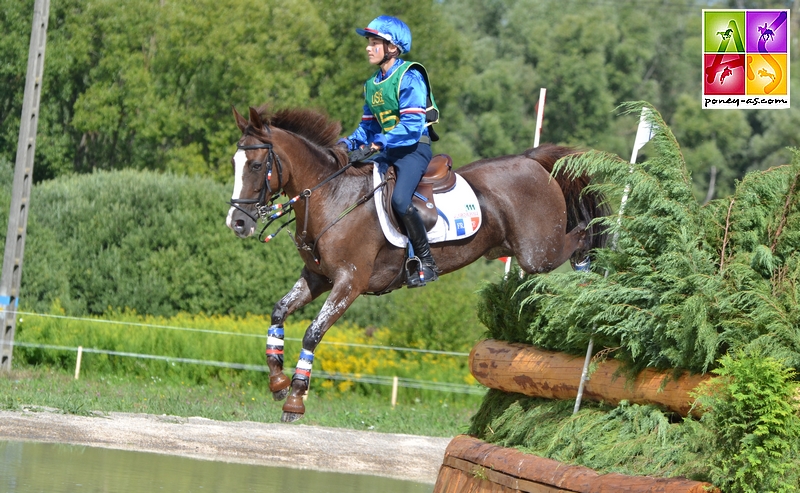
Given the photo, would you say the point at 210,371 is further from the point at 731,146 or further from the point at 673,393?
the point at 731,146

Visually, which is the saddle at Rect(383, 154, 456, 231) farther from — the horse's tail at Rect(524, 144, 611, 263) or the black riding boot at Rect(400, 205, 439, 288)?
the horse's tail at Rect(524, 144, 611, 263)

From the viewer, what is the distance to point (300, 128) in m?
6.91

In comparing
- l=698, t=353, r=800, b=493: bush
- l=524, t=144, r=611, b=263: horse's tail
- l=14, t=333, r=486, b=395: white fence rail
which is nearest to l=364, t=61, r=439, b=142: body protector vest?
l=524, t=144, r=611, b=263: horse's tail

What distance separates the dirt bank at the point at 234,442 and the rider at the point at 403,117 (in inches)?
149

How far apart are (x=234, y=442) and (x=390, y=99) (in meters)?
4.83

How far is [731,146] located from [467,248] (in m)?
37.4

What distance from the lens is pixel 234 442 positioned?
1006cm

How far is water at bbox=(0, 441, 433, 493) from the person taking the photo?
24.0 ft

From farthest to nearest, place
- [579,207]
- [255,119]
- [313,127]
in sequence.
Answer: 1. [579,207]
2. [313,127]
3. [255,119]

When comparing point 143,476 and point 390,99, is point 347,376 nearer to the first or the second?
point 143,476

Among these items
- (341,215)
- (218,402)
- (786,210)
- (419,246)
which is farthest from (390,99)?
(218,402)

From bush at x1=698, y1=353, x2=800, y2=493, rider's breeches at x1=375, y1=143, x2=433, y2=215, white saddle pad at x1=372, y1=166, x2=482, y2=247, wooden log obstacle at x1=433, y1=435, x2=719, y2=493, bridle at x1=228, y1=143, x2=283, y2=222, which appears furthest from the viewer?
white saddle pad at x1=372, y1=166, x2=482, y2=247

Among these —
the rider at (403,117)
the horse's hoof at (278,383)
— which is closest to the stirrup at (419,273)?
the rider at (403,117)

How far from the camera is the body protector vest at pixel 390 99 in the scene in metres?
6.57
